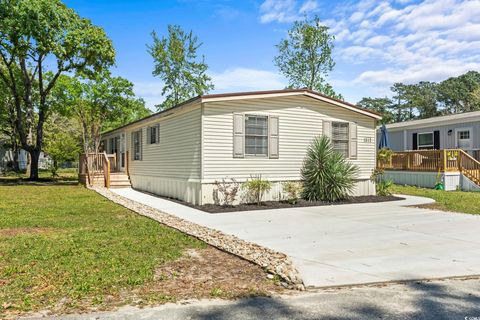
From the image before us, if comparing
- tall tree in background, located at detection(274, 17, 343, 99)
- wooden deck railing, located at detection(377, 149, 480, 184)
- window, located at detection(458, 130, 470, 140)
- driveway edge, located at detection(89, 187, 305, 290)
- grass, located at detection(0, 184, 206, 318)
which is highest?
tall tree in background, located at detection(274, 17, 343, 99)

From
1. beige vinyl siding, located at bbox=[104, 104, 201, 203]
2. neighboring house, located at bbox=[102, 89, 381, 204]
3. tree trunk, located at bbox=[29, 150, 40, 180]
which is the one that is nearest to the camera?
neighboring house, located at bbox=[102, 89, 381, 204]

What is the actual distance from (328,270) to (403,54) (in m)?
24.4

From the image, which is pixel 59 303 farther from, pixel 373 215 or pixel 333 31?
pixel 333 31

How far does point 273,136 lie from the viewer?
11.9m

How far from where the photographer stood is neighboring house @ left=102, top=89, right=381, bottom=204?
436 inches

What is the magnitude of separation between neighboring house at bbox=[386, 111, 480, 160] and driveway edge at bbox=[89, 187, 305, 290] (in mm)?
15708

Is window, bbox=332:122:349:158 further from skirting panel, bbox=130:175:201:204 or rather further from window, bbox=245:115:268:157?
skirting panel, bbox=130:175:201:204

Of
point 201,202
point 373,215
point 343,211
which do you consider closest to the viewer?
point 373,215

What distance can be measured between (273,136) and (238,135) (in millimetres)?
1211

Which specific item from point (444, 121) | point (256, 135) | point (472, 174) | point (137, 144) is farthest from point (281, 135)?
point (444, 121)

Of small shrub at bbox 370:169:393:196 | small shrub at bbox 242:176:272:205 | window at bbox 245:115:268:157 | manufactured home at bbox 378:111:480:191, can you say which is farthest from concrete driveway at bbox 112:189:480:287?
manufactured home at bbox 378:111:480:191

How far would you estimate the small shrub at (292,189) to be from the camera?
1199 centimetres

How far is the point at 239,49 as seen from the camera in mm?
19516

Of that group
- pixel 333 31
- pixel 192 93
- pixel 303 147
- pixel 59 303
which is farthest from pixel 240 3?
pixel 192 93
